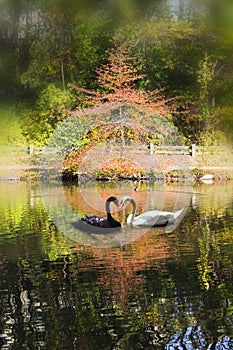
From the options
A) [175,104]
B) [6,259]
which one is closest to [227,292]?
[6,259]

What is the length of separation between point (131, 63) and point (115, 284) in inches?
581

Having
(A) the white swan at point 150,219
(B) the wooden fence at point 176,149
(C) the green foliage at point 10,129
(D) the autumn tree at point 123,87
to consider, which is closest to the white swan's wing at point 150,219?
(A) the white swan at point 150,219

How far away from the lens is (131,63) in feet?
63.8

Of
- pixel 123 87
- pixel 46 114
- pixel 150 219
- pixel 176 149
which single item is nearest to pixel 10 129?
pixel 46 114

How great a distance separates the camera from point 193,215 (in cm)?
924

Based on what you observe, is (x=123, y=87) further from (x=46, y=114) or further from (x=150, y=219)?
(x=150, y=219)

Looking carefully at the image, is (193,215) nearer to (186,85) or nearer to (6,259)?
(6,259)

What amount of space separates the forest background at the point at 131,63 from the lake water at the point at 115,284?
10.2m

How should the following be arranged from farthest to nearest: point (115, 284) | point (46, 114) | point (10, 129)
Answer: point (10, 129) < point (46, 114) < point (115, 284)

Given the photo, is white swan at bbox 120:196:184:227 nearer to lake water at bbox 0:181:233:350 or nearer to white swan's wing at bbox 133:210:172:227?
white swan's wing at bbox 133:210:172:227

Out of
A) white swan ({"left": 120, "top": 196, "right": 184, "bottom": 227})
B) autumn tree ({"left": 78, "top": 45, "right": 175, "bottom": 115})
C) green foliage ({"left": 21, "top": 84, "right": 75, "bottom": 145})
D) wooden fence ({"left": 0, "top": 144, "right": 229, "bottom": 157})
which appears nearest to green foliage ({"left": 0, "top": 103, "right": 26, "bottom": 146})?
green foliage ({"left": 21, "top": 84, "right": 75, "bottom": 145})

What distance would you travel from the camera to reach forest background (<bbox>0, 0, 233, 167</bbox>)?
1933 centimetres

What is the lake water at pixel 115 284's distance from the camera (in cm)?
408

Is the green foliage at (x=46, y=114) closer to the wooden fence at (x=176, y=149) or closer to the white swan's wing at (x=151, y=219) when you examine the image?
the wooden fence at (x=176, y=149)
